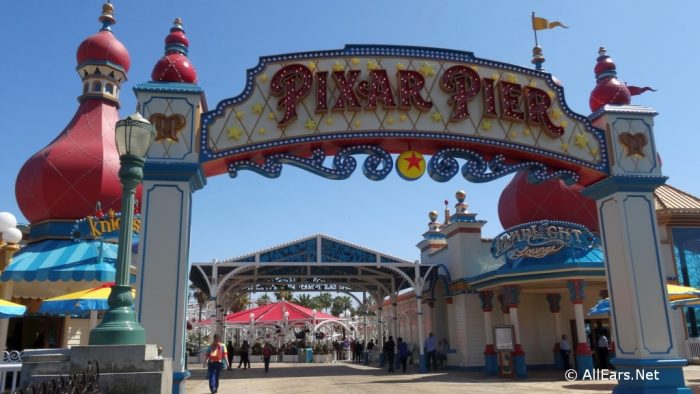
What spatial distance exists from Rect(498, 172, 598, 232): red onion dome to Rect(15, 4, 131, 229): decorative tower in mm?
15113

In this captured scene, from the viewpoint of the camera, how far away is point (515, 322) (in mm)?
18234

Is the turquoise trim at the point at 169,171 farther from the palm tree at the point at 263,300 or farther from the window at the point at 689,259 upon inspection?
the palm tree at the point at 263,300

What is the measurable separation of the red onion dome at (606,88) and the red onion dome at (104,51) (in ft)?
54.9

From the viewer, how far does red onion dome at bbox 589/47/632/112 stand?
11109mm

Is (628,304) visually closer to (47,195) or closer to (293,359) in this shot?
(47,195)

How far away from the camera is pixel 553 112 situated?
35.7ft

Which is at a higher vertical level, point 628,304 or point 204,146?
point 204,146

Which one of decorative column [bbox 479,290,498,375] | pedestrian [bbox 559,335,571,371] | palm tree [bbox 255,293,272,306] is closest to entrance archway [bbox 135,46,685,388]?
decorative column [bbox 479,290,498,375]

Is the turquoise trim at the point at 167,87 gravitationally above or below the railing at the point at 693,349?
above

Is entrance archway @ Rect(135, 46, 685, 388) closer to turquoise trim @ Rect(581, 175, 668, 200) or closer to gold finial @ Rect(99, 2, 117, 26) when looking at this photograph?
turquoise trim @ Rect(581, 175, 668, 200)

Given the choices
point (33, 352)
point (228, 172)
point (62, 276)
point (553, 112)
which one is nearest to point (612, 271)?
point (553, 112)

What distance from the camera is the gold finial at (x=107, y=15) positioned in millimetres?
22281

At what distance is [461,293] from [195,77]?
14486mm

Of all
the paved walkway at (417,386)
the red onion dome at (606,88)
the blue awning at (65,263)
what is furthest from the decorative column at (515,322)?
the blue awning at (65,263)
